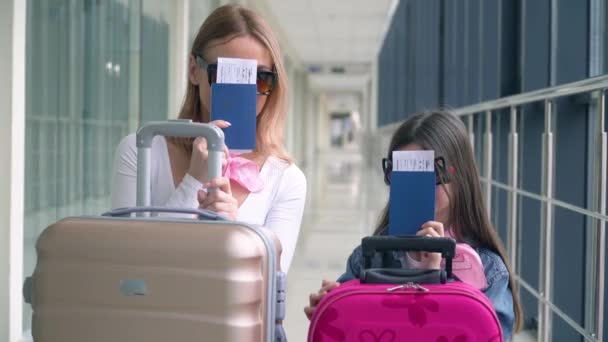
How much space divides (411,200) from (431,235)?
65 millimetres

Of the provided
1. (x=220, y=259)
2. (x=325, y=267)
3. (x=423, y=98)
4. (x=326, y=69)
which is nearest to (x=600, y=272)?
(x=220, y=259)

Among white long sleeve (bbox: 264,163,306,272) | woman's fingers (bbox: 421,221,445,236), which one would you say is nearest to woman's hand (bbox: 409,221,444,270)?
woman's fingers (bbox: 421,221,445,236)

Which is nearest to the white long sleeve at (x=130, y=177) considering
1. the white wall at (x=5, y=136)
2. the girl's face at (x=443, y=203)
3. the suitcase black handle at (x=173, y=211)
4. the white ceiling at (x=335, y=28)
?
the suitcase black handle at (x=173, y=211)

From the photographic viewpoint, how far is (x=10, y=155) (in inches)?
105

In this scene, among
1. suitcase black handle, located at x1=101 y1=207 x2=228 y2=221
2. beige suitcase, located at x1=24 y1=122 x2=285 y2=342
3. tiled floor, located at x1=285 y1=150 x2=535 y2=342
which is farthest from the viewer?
tiled floor, located at x1=285 y1=150 x2=535 y2=342

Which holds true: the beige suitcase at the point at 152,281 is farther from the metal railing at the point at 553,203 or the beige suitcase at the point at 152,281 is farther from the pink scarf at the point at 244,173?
the metal railing at the point at 553,203

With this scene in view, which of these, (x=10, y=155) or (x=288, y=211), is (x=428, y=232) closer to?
(x=288, y=211)

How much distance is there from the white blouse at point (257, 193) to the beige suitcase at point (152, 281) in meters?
0.32

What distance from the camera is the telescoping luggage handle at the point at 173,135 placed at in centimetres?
103

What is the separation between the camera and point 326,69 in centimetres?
1930

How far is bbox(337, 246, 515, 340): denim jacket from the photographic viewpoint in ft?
4.36

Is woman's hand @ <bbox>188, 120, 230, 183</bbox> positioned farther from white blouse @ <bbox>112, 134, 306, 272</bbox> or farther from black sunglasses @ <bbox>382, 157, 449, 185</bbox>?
black sunglasses @ <bbox>382, 157, 449, 185</bbox>

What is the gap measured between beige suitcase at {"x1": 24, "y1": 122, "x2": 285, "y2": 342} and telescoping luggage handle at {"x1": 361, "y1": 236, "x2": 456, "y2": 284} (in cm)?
25

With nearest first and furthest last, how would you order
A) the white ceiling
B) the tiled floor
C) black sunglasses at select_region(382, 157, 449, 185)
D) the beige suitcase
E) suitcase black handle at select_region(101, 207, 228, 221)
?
the beige suitcase < suitcase black handle at select_region(101, 207, 228, 221) < black sunglasses at select_region(382, 157, 449, 185) < the tiled floor < the white ceiling
